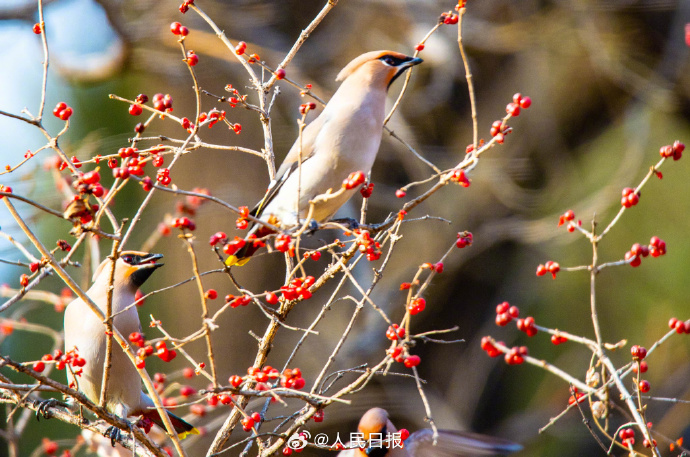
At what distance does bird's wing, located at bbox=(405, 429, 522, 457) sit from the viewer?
2.77 m

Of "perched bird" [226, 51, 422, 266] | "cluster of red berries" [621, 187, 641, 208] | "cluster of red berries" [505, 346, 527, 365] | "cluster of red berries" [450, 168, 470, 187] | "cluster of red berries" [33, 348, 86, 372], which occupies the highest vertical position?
"perched bird" [226, 51, 422, 266]

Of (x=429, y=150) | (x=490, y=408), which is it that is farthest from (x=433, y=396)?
(x=429, y=150)

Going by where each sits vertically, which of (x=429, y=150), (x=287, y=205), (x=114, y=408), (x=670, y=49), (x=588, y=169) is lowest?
(x=114, y=408)

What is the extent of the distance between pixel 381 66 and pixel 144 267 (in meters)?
1.13

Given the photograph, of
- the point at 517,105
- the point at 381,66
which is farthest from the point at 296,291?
the point at 381,66

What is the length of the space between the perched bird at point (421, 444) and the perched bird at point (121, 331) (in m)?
0.64

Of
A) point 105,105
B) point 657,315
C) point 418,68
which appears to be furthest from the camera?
point 657,315

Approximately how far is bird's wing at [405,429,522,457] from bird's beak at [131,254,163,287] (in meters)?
1.21

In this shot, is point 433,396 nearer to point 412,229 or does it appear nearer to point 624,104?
point 412,229

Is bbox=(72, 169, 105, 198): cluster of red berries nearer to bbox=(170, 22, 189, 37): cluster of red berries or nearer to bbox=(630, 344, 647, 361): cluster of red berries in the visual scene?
bbox=(170, 22, 189, 37): cluster of red berries

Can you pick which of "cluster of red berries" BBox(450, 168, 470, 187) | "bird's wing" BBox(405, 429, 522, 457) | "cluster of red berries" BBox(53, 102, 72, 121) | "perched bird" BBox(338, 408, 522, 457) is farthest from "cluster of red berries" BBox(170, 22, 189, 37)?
"bird's wing" BBox(405, 429, 522, 457)

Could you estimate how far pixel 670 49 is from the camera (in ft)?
17.1

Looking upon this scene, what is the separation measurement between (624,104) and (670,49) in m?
0.53

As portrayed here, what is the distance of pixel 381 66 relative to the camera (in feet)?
8.47
